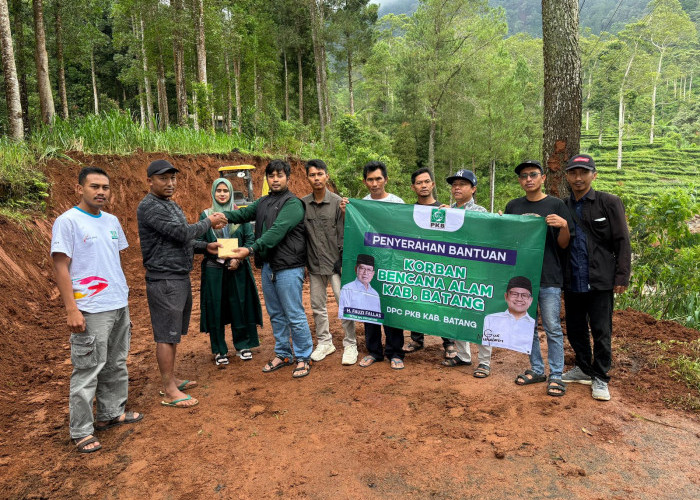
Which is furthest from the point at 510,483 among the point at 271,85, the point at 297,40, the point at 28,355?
the point at 271,85

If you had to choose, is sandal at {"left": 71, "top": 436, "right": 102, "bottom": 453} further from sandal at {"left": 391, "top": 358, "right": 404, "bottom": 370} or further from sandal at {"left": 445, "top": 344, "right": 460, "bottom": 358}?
sandal at {"left": 445, "top": 344, "right": 460, "bottom": 358}

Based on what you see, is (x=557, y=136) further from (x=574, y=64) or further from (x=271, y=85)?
(x=271, y=85)

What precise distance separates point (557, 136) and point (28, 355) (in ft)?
21.3

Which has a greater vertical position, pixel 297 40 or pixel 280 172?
pixel 297 40

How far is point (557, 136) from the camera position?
5133 millimetres

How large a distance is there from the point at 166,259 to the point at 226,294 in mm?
1039

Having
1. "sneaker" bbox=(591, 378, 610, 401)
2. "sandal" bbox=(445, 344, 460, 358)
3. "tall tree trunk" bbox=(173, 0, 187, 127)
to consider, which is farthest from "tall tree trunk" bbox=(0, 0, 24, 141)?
"sneaker" bbox=(591, 378, 610, 401)

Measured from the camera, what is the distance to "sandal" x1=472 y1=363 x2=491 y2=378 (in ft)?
13.0

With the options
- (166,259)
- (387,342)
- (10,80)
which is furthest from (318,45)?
(166,259)

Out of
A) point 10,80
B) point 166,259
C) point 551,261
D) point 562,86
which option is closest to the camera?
point 166,259

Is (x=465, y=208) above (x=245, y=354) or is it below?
above

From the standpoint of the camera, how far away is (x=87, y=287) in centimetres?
305

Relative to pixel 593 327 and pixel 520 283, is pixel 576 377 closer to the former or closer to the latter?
pixel 593 327

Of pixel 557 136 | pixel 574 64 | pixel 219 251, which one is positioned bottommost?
pixel 219 251
